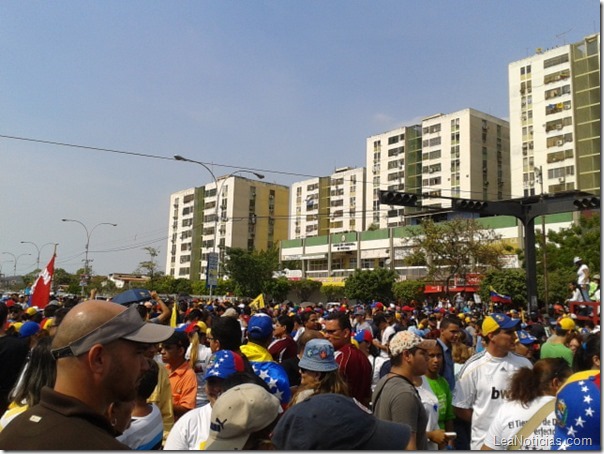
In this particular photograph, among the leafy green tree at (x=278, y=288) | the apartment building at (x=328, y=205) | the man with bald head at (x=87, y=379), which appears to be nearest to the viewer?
the man with bald head at (x=87, y=379)

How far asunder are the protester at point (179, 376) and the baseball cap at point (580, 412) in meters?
2.95

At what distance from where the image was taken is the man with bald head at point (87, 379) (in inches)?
64.4

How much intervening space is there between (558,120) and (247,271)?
4079 centimetres

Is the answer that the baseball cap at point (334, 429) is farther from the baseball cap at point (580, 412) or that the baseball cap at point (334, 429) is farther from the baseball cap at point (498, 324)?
the baseball cap at point (498, 324)

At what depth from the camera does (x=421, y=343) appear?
3.63 m

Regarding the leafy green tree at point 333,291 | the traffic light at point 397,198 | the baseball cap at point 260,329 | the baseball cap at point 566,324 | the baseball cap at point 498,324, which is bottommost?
the leafy green tree at point 333,291

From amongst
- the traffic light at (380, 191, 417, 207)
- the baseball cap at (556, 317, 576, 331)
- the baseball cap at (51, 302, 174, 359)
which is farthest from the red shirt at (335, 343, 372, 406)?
the traffic light at (380, 191, 417, 207)

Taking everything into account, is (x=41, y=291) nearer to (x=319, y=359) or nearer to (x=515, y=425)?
(x=319, y=359)

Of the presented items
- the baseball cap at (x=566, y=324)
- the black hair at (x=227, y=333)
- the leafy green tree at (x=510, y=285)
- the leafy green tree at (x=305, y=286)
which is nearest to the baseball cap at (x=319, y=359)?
the black hair at (x=227, y=333)

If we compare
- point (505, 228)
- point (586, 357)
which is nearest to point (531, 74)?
point (505, 228)

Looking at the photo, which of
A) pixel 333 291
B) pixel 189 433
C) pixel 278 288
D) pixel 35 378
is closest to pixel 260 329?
pixel 189 433

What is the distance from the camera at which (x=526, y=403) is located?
134 inches

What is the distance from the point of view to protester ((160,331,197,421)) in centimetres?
421

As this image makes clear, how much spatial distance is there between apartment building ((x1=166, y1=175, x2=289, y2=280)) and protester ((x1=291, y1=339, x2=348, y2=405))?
83.3 metres
